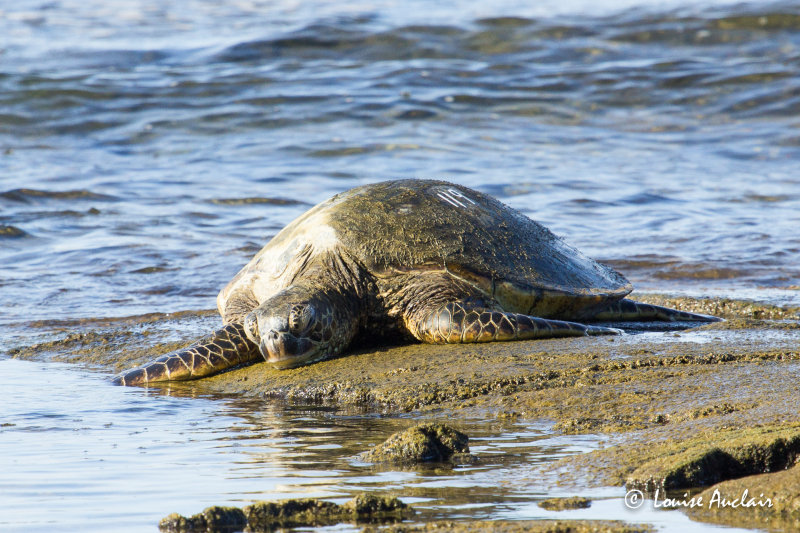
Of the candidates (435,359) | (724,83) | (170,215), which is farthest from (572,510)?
(724,83)

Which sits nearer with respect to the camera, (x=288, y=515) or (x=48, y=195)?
(x=288, y=515)

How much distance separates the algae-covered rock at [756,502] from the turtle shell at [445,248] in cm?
279

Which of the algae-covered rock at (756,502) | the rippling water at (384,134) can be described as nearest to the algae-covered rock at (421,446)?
the algae-covered rock at (756,502)

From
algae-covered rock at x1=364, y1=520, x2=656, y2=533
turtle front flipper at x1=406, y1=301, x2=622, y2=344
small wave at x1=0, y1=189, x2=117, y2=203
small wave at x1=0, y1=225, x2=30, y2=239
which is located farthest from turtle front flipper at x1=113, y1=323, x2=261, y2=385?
small wave at x1=0, y1=189, x2=117, y2=203

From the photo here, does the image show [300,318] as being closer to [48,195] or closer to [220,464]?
[220,464]

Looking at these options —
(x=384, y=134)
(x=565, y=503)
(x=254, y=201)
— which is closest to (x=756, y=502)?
(x=565, y=503)

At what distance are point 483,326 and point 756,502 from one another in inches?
105

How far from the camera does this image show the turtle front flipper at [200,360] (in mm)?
5203

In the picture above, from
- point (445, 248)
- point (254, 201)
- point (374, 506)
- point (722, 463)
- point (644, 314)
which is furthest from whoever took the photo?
point (254, 201)

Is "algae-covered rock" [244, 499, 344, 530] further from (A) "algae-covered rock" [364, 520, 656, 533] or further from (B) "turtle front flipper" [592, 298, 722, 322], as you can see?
(B) "turtle front flipper" [592, 298, 722, 322]

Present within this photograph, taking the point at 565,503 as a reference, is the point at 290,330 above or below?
above

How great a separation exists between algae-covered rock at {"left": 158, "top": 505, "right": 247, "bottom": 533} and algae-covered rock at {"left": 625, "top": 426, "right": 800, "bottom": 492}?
1199mm

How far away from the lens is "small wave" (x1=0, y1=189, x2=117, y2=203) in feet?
39.9

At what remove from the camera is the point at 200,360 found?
5.23 m
